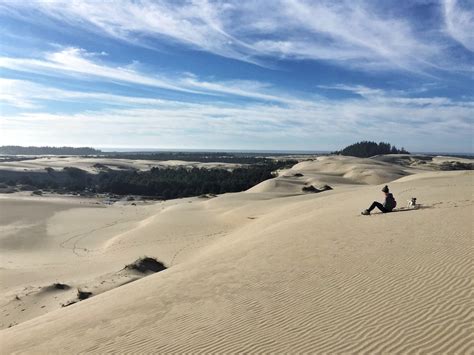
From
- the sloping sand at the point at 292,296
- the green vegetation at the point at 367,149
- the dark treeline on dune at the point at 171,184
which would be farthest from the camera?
the green vegetation at the point at 367,149

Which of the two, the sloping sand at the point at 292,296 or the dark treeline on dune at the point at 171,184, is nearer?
the sloping sand at the point at 292,296

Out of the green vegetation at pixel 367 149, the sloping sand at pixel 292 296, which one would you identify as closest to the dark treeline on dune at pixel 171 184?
the sloping sand at pixel 292 296

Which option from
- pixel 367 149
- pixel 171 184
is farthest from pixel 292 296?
pixel 367 149

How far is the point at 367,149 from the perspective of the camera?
132 m

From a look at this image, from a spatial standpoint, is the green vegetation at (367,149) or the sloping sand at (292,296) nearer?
the sloping sand at (292,296)

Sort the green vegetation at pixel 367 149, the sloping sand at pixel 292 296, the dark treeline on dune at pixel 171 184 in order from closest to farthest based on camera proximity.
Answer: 1. the sloping sand at pixel 292 296
2. the dark treeline on dune at pixel 171 184
3. the green vegetation at pixel 367 149

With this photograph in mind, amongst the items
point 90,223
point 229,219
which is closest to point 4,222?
point 90,223

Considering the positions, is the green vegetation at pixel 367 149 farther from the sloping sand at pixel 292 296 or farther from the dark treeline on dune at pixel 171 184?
the sloping sand at pixel 292 296

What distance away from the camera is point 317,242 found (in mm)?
12562

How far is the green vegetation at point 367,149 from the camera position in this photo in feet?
426

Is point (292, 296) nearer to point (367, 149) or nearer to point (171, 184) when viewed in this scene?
point (171, 184)

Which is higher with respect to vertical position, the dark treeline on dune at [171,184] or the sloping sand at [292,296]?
the sloping sand at [292,296]

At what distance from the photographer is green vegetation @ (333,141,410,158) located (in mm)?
129950

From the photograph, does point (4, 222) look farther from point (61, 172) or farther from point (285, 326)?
point (61, 172)
